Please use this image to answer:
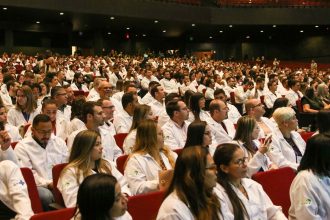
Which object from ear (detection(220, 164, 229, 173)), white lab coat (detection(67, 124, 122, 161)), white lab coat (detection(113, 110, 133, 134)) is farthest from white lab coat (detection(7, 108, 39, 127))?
ear (detection(220, 164, 229, 173))

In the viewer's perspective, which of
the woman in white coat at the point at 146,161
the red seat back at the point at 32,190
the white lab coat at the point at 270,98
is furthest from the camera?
the white lab coat at the point at 270,98

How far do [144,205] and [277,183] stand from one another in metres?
1.28

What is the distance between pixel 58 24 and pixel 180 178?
25078 millimetres

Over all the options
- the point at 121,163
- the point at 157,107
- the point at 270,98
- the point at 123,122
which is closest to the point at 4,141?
the point at 121,163

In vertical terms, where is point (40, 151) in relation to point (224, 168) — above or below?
below

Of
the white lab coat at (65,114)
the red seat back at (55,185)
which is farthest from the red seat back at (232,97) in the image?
the red seat back at (55,185)

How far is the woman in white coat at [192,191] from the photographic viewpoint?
2818mm

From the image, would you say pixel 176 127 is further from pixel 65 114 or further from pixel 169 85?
pixel 169 85

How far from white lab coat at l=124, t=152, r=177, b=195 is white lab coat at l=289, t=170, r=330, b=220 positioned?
130 cm

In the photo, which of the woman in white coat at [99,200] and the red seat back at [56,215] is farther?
the red seat back at [56,215]

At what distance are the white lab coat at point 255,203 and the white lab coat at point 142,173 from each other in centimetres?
105

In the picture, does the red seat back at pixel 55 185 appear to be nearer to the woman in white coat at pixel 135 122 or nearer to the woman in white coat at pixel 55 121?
the woman in white coat at pixel 135 122

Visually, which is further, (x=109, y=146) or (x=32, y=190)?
(x=109, y=146)

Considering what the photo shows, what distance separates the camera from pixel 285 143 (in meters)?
5.69
